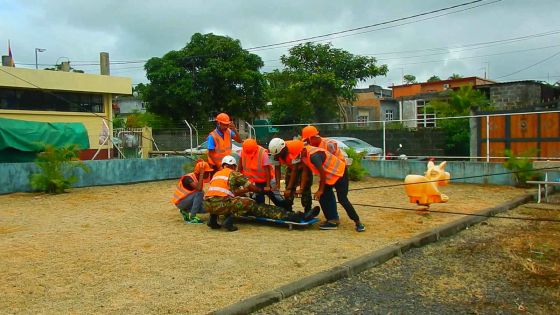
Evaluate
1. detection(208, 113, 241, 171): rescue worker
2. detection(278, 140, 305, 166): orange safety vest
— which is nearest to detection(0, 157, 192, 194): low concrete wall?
detection(208, 113, 241, 171): rescue worker

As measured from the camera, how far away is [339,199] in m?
6.97

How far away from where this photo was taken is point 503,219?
8070mm

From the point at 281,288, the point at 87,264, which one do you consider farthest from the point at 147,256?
the point at 281,288

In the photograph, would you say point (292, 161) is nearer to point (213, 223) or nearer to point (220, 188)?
point (220, 188)

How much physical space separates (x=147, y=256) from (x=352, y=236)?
2.64m

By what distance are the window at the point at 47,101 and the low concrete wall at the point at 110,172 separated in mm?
5592

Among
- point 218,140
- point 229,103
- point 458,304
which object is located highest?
point 229,103

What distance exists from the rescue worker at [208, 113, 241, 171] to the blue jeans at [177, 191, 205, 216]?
57cm

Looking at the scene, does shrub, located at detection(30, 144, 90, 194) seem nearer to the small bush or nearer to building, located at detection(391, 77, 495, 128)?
the small bush

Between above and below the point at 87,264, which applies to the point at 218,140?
above

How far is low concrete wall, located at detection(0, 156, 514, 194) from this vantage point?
1212cm

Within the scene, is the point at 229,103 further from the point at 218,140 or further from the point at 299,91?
the point at 218,140

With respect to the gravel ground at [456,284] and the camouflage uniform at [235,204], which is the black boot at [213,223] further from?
the gravel ground at [456,284]

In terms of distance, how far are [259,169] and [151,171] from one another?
7993mm
